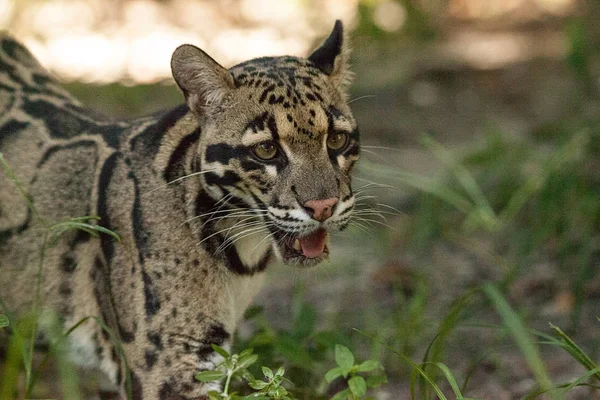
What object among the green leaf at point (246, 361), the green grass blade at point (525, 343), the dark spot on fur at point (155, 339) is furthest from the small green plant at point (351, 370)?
the dark spot on fur at point (155, 339)

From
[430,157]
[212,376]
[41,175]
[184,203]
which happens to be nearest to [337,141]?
[184,203]

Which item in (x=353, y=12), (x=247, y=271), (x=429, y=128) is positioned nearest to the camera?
(x=247, y=271)

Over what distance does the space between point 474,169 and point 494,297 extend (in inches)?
194

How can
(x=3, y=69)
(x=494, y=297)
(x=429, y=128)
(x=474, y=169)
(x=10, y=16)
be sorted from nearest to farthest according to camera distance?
(x=494, y=297) < (x=3, y=69) < (x=474, y=169) < (x=429, y=128) < (x=10, y=16)

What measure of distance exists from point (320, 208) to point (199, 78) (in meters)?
0.89

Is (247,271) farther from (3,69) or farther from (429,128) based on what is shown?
(429,128)

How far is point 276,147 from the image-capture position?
438 centimetres

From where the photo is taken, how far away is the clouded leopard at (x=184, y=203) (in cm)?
438

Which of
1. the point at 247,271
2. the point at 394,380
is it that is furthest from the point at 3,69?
the point at 394,380

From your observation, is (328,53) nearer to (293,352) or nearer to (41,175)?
(293,352)

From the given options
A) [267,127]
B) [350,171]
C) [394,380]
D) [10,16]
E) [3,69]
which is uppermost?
[10,16]

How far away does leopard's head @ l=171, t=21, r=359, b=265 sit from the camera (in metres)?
4.30

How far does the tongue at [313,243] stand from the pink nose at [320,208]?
0.53ft

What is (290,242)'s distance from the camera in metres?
4.43
